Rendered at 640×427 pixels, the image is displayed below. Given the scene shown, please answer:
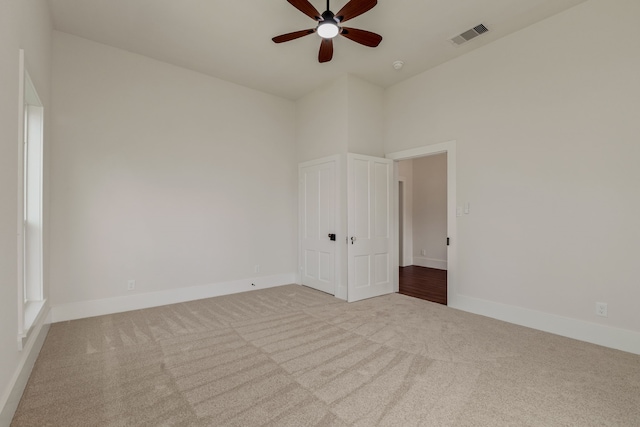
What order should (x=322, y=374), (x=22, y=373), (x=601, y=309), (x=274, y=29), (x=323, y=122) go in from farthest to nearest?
(x=323, y=122) < (x=274, y=29) < (x=601, y=309) < (x=322, y=374) < (x=22, y=373)

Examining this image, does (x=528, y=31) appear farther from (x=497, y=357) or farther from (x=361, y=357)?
(x=361, y=357)

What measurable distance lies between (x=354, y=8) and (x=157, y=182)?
330cm

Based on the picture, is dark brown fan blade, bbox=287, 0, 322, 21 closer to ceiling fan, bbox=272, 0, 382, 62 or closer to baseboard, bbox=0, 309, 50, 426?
ceiling fan, bbox=272, 0, 382, 62

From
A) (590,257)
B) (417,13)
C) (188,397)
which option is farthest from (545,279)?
(188,397)

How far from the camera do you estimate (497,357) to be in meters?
2.53

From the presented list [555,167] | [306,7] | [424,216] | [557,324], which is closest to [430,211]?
[424,216]

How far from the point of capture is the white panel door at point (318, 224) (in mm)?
4625

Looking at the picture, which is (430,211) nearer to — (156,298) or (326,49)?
(326,49)

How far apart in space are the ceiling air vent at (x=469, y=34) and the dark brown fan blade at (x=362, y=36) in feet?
4.18

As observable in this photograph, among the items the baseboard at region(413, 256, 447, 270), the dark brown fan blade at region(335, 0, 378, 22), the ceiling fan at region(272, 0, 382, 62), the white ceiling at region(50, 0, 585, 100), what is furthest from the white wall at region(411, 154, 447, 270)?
the dark brown fan blade at region(335, 0, 378, 22)

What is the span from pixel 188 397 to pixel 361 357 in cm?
137

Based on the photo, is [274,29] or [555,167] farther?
[274,29]

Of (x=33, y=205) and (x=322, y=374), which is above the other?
(x=33, y=205)

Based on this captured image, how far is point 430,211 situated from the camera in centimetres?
719
